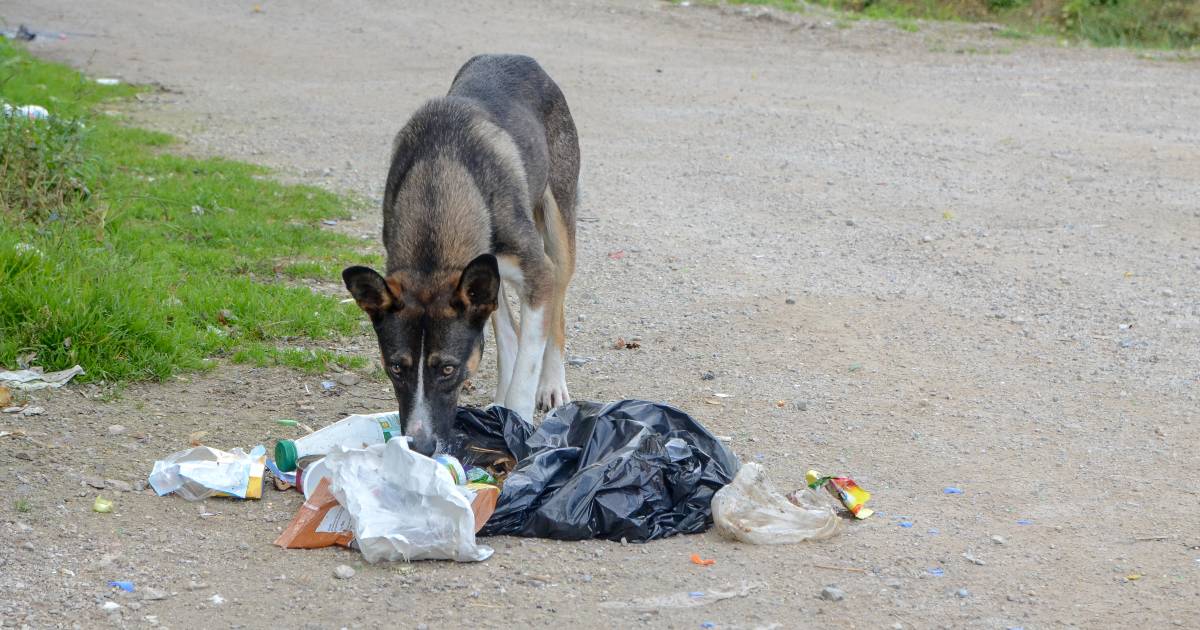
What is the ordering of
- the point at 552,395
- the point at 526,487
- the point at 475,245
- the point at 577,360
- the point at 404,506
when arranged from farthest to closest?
the point at 577,360, the point at 552,395, the point at 475,245, the point at 526,487, the point at 404,506

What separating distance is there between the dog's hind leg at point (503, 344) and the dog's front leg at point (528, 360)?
415 millimetres

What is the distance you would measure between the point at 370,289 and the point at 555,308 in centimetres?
143

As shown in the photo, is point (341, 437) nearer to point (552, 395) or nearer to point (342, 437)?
point (342, 437)

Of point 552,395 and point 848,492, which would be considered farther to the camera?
point 552,395

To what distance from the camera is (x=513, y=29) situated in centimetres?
1822

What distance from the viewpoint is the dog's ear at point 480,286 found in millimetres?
5102

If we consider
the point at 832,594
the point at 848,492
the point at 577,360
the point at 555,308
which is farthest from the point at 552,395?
the point at 832,594

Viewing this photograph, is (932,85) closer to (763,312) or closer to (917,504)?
(763,312)

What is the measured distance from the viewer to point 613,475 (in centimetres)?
484

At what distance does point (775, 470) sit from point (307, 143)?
8.37m

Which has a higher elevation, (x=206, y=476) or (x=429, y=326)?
(x=429, y=326)

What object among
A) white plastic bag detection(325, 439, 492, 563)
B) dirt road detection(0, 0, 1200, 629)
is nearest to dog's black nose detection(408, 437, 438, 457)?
white plastic bag detection(325, 439, 492, 563)

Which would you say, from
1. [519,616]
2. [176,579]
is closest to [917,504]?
[519,616]

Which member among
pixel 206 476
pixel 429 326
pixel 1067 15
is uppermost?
pixel 1067 15
